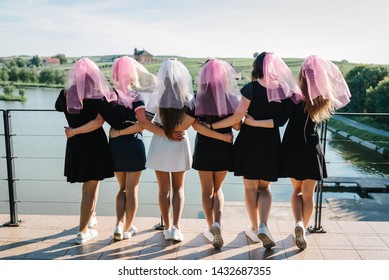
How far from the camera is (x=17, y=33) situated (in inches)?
472

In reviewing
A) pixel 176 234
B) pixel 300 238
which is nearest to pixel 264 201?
pixel 300 238

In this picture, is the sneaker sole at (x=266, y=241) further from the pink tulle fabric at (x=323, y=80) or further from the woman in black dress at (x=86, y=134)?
the woman in black dress at (x=86, y=134)

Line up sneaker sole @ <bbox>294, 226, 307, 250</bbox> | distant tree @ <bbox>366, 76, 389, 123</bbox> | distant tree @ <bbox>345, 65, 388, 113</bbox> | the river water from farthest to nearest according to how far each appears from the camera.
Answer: distant tree @ <bbox>345, 65, 388, 113</bbox> → distant tree @ <bbox>366, 76, 389, 123</bbox> → the river water → sneaker sole @ <bbox>294, 226, 307, 250</bbox>

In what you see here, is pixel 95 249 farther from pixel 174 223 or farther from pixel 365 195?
pixel 365 195

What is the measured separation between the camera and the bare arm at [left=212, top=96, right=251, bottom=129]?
259cm

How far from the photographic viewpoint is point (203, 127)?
2654 millimetres

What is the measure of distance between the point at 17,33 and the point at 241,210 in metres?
9.18

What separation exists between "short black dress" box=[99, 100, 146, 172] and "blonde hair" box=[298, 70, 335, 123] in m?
1.12

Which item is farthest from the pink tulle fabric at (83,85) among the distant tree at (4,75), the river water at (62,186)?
the distant tree at (4,75)

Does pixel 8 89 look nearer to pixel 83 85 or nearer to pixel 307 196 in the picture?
pixel 83 85

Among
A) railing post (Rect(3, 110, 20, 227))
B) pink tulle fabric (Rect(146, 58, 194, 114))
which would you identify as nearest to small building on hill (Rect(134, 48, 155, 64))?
pink tulle fabric (Rect(146, 58, 194, 114))

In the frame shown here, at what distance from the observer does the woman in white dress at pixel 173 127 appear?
2574mm

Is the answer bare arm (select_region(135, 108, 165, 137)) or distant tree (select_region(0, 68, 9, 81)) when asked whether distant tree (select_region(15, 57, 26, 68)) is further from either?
bare arm (select_region(135, 108, 165, 137))

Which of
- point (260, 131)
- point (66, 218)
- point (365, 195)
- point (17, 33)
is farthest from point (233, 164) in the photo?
point (365, 195)
